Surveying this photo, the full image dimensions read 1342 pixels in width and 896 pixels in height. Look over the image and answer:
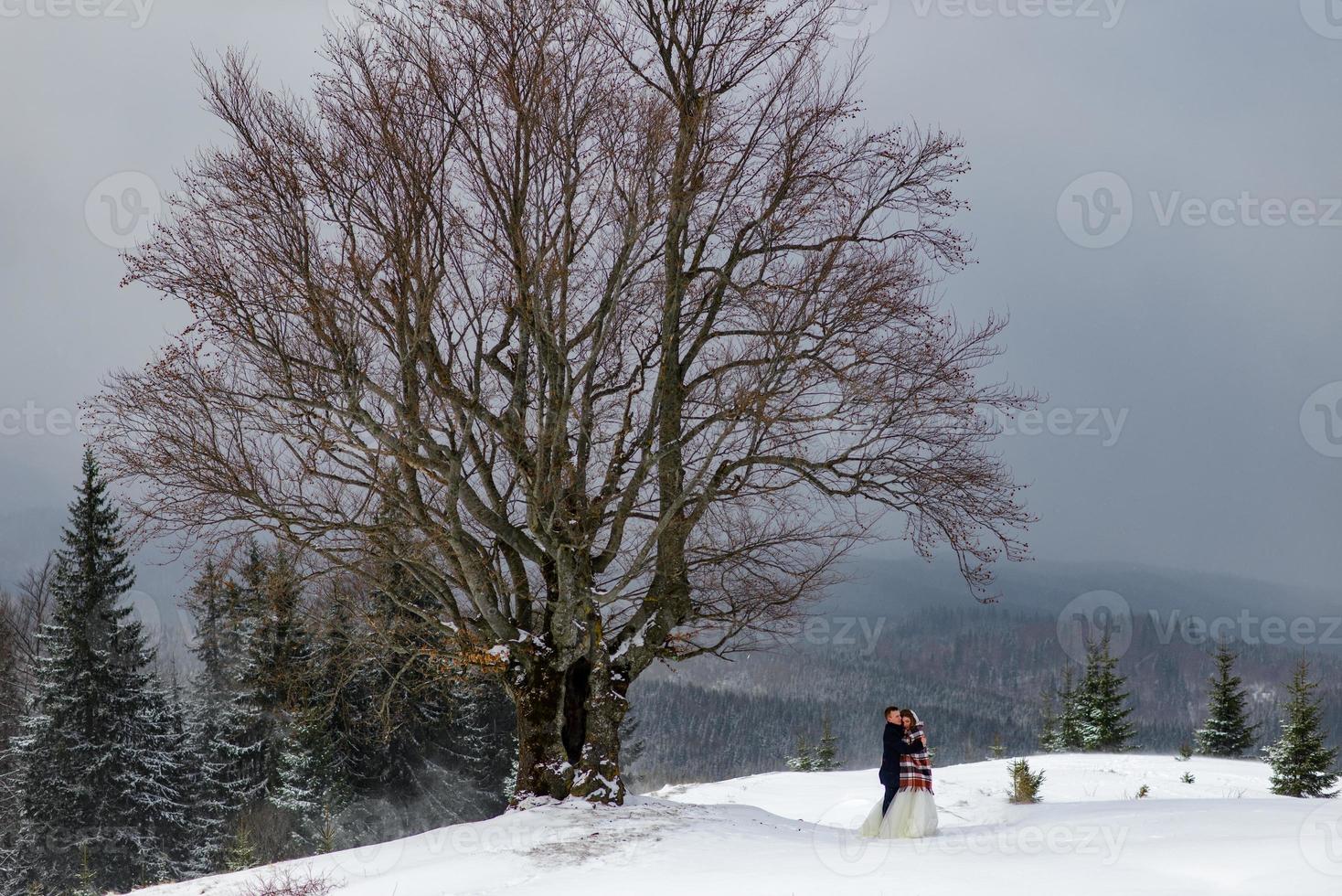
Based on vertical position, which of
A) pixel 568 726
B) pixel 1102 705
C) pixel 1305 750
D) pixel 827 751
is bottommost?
pixel 827 751

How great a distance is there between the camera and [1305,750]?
22.5 meters

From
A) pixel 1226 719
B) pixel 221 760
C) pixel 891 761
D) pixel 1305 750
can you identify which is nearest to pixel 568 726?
pixel 891 761

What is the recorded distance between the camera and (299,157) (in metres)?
11.0

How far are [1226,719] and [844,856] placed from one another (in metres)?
29.3

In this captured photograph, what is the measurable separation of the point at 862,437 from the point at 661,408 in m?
2.68

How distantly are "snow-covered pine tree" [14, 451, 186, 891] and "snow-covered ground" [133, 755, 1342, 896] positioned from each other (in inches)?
842

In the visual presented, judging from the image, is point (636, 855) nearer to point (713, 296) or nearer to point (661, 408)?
point (661, 408)

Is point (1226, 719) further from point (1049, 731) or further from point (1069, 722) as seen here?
point (1049, 731)

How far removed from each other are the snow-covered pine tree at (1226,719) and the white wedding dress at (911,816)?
25669 mm

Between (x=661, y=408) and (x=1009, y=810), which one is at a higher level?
(x=661, y=408)

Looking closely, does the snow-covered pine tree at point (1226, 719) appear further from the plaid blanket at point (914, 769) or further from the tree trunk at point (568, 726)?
the tree trunk at point (568, 726)

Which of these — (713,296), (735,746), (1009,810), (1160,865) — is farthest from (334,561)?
(735,746)

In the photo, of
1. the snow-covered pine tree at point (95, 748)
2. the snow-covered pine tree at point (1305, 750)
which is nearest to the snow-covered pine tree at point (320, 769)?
the snow-covered pine tree at point (95, 748)

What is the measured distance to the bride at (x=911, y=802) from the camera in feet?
35.2
